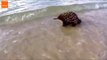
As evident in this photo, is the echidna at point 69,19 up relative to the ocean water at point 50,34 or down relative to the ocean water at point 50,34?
up

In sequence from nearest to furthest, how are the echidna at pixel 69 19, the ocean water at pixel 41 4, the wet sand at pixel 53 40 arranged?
the wet sand at pixel 53 40
the echidna at pixel 69 19
the ocean water at pixel 41 4

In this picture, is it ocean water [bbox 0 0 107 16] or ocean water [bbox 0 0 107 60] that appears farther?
ocean water [bbox 0 0 107 16]

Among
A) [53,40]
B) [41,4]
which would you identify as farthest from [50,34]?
[41,4]

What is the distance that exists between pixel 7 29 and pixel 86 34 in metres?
2.57

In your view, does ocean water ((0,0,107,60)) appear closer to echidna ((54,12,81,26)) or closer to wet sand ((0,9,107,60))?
wet sand ((0,9,107,60))

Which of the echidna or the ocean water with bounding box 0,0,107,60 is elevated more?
the echidna

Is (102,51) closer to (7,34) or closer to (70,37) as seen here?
(70,37)

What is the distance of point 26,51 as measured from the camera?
5633mm

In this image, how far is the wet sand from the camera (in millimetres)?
5396

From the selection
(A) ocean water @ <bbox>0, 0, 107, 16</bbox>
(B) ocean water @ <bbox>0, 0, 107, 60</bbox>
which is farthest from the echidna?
(A) ocean water @ <bbox>0, 0, 107, 16</bbox>

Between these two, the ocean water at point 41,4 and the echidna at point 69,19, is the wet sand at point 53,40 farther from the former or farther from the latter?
the ocean water at point 41,4

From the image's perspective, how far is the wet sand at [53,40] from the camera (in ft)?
17.7

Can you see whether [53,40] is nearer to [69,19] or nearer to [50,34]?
[50,34]

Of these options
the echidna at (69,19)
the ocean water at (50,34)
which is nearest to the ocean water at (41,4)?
the ocean water at (50,34)
